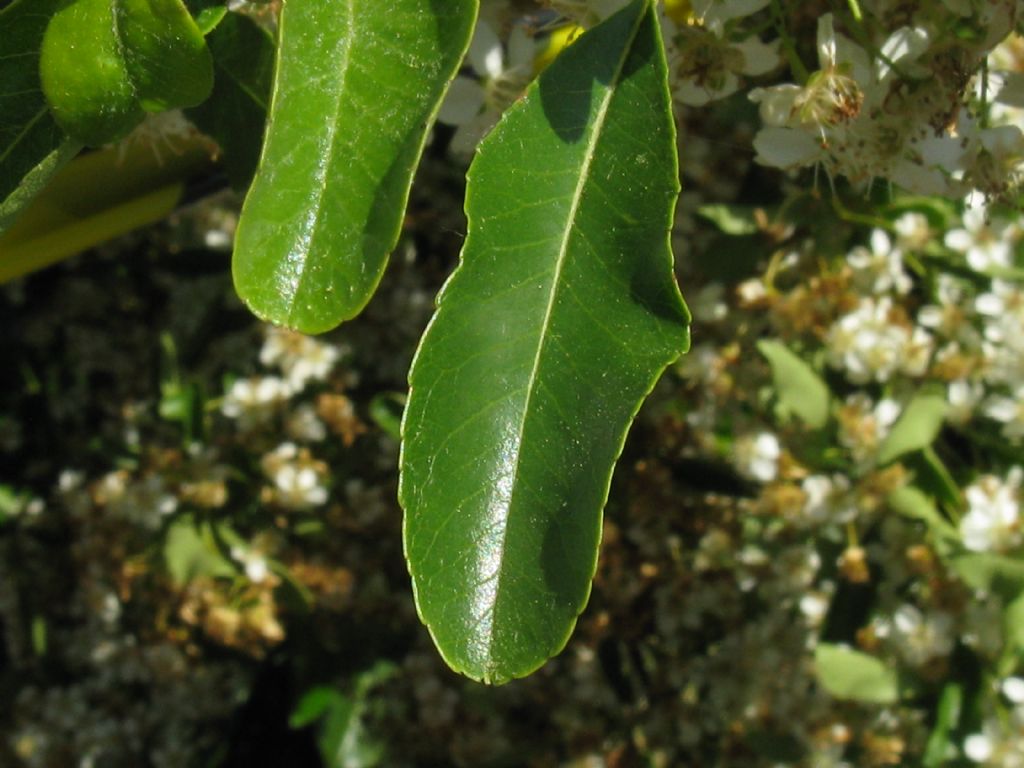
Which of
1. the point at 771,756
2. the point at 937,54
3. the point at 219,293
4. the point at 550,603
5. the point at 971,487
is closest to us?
the point at 550,603

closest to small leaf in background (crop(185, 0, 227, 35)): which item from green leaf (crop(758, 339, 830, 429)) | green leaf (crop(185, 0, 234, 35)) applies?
green leaf (crop(185, 0, 234, 35))

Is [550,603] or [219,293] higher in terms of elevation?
[550,603]

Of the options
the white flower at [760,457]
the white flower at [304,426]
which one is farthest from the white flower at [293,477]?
the white flower at [760,457]

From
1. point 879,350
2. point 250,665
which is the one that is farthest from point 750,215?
point 250,665

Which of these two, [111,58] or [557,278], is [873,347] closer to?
[557,278]

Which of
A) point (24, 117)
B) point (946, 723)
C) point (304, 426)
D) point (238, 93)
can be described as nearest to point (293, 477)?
point (304, 426)

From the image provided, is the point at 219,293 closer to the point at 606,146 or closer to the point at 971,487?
the point at 971,487
